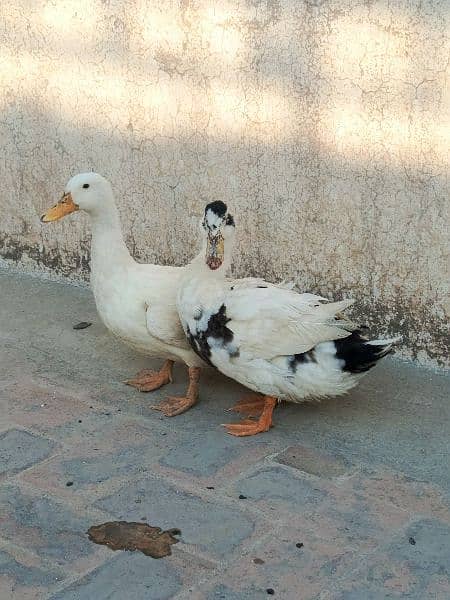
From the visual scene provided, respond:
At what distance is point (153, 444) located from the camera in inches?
165

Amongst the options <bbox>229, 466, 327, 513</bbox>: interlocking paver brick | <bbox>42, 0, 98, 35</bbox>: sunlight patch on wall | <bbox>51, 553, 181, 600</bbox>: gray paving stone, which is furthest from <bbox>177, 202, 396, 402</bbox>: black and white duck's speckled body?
<bbox>42, 0, 98, 35</bbox>: sunlight patch on wall

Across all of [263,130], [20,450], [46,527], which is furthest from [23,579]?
[263,130]

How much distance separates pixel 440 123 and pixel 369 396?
1214mm

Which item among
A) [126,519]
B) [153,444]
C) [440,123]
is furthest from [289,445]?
[440,123]

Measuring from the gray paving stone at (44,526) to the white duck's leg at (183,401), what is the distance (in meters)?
0.81

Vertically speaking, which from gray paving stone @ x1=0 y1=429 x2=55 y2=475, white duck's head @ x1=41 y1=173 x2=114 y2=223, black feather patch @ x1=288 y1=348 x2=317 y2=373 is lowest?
gray paving stone @ x1=0 y1=429 x2=55 y2=475

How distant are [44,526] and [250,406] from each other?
1.18 metres

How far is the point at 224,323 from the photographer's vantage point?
425 cm

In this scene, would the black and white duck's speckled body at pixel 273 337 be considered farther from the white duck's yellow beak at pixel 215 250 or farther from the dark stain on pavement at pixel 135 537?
the dark stain on pavement at pixel 135 537

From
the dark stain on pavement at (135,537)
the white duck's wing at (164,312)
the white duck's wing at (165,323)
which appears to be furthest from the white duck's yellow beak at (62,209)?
the dark stain on pavement at (135,537)

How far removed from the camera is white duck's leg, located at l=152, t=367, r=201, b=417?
175 inches

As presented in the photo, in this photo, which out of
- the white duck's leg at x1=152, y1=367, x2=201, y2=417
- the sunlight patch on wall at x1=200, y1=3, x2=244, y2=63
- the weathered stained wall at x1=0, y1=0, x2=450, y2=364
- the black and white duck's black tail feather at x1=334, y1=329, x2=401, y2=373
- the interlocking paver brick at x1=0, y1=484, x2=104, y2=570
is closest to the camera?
the interlocking paver brick at x1=0, y1=484, x2=104, y2=570

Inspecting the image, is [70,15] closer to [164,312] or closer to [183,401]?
[164,312]

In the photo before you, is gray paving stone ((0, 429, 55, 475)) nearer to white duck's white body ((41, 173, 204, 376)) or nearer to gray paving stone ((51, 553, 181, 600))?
white duck's white body ((41, 173, 204, 376))
